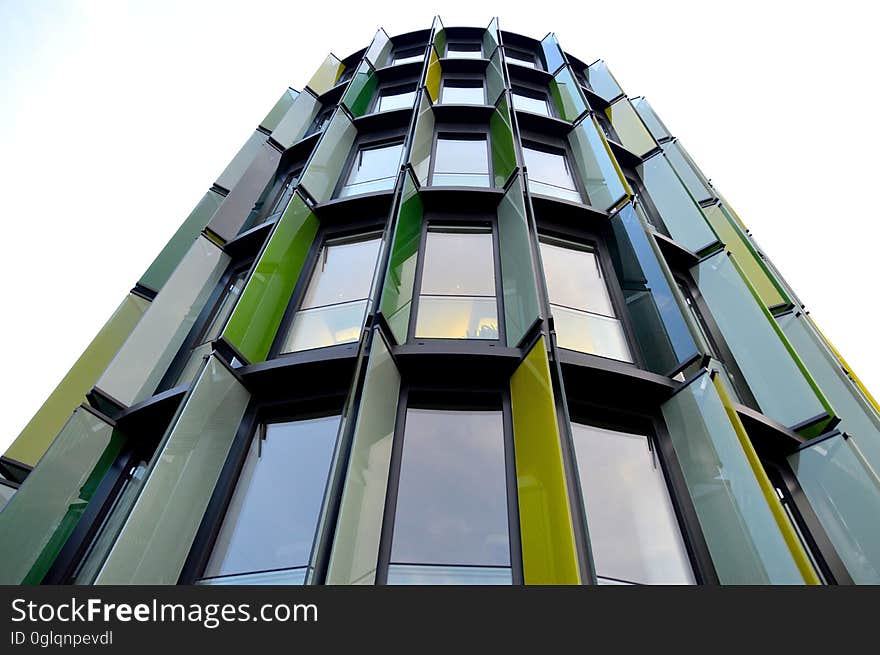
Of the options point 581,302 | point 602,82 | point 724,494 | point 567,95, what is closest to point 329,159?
point 581,302

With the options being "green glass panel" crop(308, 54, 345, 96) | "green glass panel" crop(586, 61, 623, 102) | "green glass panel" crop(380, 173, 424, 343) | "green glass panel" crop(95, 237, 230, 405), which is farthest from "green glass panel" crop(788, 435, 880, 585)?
"green glass panel" crop(308, 54, 345, 96)

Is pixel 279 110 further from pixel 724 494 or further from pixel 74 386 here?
pixel 724 494

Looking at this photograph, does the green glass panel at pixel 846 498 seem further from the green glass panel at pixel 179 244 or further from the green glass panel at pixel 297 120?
the green glass panel at pixel 297 120

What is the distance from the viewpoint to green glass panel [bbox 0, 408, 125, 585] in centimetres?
582

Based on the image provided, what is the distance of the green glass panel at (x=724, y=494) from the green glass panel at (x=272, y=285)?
5765mm

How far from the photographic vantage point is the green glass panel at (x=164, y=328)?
7.66 meters

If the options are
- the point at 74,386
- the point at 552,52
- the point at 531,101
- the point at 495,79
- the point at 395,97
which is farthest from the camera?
the point at 552,52

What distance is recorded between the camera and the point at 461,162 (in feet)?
36.9

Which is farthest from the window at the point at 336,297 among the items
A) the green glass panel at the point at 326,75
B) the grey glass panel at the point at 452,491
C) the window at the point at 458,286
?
the green glass panel at the point at 326,75

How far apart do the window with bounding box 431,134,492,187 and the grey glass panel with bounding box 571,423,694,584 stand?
20.7 feet

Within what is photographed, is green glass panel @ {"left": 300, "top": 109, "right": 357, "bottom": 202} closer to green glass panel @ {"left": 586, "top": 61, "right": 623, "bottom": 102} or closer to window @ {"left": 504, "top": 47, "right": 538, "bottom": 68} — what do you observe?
green glass panel @ {"left": 586, "top": 61, "right": 623, "bottom": 102}

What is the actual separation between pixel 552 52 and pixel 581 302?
12.4m

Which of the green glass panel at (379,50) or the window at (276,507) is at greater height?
the green glass panel at (379,50)
